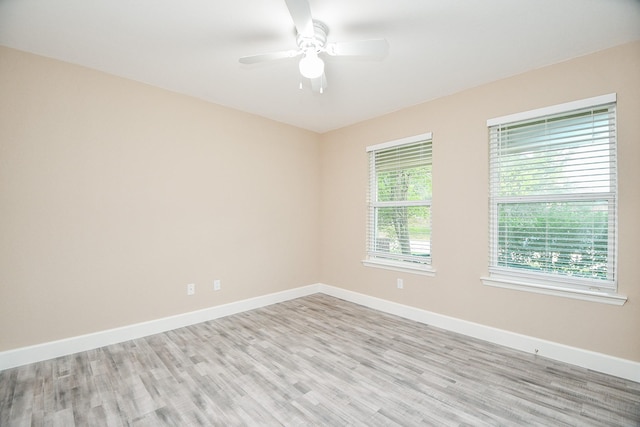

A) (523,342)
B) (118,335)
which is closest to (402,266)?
(523,342)

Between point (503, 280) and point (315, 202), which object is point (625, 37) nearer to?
point (503, 280)

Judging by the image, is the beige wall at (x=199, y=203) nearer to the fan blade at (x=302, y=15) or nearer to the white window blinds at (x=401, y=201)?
the white window blinds at (x=401, y=201)

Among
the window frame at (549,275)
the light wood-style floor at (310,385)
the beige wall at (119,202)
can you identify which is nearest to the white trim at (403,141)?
the window frame at (549,275)

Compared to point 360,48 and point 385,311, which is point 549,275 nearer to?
point 385,311

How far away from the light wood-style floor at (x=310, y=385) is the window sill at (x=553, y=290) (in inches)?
22.4

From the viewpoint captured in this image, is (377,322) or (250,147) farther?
(250,147)

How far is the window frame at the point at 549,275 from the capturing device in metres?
2.22

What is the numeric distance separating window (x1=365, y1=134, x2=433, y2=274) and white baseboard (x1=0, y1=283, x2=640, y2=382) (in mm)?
555

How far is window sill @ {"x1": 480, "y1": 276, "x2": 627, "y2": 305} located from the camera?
7.22ft

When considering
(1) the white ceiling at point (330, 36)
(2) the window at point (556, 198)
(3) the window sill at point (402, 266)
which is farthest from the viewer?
(3) the window sill at point (402, 266)

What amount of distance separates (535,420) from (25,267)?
152 inches

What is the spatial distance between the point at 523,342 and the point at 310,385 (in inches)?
78.1

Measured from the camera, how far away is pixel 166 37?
7.13 feet

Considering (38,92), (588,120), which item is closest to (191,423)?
(38,92)
